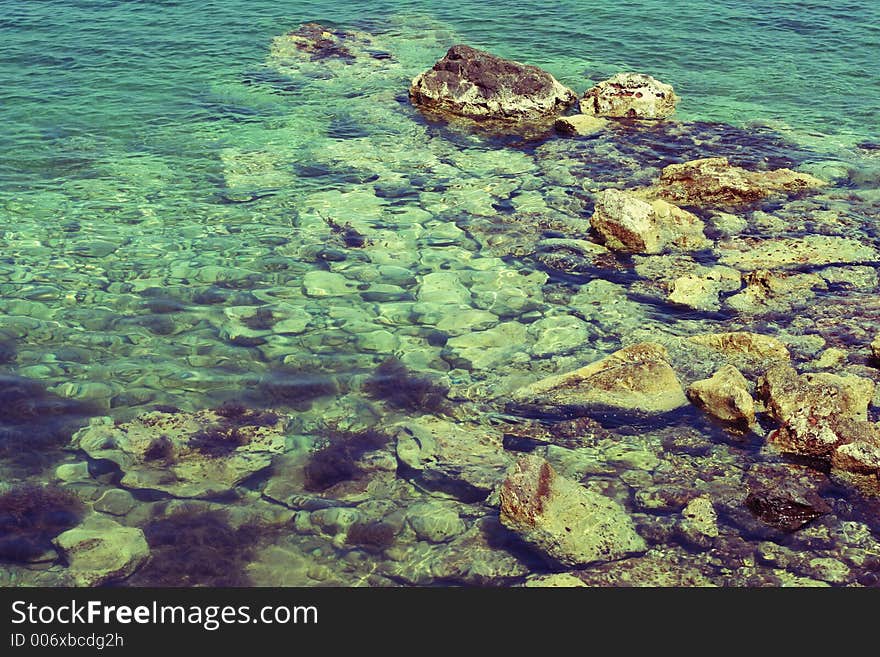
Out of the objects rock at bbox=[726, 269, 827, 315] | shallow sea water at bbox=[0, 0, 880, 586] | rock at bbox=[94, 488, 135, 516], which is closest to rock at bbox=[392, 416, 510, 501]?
shallow sea water at bbox=[0, 0, 880, 586]

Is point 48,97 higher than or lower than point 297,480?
higher

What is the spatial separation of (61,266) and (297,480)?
6.22m

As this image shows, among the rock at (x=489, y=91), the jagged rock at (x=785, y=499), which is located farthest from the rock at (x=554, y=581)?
the rock at (x=489, y=91)

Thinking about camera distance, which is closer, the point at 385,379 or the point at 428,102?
the point at 385,379

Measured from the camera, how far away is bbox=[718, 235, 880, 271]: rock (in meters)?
13.0

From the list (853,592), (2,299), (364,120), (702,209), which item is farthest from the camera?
(364,120)

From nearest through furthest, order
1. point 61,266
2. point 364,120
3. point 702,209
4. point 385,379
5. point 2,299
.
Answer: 1. point 385,379
2. point 2,299
3. point 61,266
4. point 702,209
5. point 364,120

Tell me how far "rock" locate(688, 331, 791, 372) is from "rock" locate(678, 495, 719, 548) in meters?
2.61

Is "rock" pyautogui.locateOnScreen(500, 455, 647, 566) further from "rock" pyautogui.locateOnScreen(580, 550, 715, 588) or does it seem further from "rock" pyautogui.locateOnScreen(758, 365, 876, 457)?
"rock" pyautogui.locateOnScreen(758, 365, 876, 457)

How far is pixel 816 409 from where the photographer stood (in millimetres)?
9000

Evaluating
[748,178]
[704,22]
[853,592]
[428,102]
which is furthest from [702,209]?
[704,22]

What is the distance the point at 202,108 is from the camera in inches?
748

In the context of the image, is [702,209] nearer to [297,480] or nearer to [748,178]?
[748,178]

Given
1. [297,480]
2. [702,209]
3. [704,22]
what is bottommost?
[297,480]
